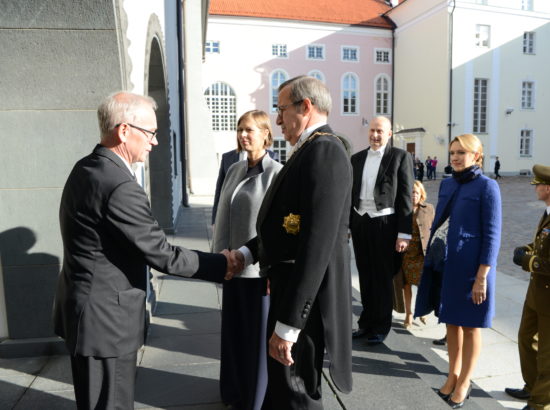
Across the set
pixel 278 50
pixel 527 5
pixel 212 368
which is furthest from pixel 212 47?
pixel 212 368

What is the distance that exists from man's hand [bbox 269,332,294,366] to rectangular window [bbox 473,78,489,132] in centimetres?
3642

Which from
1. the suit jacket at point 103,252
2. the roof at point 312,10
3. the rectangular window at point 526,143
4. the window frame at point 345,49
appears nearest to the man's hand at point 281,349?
the suit jacket at point 103,252

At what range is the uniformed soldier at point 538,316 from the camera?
3.03m

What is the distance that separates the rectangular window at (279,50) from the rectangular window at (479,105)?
15763 mm

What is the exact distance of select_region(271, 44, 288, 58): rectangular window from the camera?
39469 mm

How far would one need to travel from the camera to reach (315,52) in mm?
40625

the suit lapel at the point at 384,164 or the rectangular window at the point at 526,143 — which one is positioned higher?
the rectangular window at the point at 526,143

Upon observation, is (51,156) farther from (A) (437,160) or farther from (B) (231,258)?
(A) (437,160)

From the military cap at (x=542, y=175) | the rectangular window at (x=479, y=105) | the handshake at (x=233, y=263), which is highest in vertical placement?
the rectangular window at (x=479, y=105)

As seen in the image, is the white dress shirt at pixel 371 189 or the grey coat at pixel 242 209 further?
the white dress shirt at pixel 371 189

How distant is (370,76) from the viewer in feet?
137

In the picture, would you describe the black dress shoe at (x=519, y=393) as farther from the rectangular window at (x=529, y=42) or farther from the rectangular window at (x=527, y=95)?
the rectangular window at (x=529, y=42)

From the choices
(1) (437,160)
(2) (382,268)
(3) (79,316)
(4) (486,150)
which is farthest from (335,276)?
(4) (486,150)

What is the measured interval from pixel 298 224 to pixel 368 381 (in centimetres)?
180
